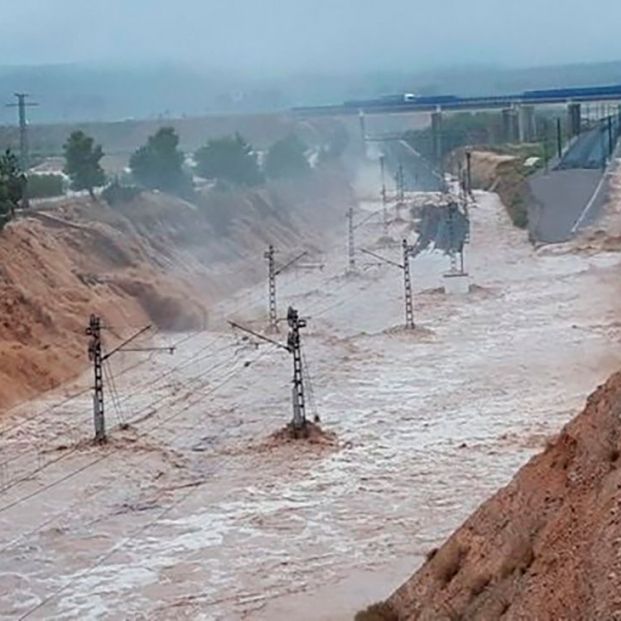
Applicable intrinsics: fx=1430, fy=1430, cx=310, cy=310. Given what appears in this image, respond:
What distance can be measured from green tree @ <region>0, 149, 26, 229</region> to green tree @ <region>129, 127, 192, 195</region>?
12.9m

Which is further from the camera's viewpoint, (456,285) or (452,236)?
(452,236)

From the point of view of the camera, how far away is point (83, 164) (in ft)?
160

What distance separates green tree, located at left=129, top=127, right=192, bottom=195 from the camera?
176ft

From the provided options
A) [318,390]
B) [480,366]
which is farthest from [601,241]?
[318,390]

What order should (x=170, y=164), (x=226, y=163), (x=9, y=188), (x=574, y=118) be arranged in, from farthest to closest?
(x=574, y=118), (x=226, y=163), (x=170, y=164), (x=9, y=188)

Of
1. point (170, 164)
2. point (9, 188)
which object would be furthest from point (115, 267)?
point (170, 164)

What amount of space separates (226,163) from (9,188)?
74.6 feet

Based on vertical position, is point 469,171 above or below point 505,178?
above

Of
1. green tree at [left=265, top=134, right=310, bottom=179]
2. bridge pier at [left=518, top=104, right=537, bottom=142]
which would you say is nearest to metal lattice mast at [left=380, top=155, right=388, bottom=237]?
green tree at [left=265, top=134, right=310, bottom=179]

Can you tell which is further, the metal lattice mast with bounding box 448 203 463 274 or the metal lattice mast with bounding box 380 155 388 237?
the metal lattice mast with bounding box 380 155 388 237

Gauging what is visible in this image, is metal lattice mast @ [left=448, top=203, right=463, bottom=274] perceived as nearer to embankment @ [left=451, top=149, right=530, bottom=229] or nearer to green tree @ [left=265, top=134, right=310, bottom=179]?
embankment @ [left=451, top=149, right=530, bottom=229]

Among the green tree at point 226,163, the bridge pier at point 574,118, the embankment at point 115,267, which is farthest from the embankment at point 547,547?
the bridge pier at point 574,118

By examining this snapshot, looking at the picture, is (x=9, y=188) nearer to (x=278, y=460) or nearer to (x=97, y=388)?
(x=97, y=388)

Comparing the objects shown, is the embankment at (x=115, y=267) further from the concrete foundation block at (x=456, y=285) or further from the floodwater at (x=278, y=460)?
the concrete foundation block at (x=456, y=285)
